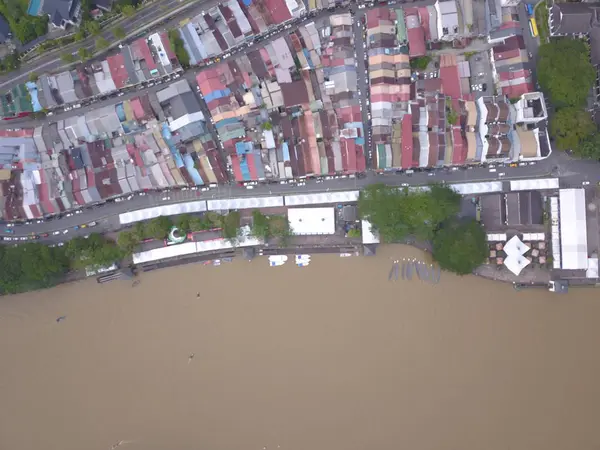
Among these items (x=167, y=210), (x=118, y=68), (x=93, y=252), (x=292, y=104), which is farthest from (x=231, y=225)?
(x=118, y=68)

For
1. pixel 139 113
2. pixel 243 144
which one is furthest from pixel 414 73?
pixel 139 113

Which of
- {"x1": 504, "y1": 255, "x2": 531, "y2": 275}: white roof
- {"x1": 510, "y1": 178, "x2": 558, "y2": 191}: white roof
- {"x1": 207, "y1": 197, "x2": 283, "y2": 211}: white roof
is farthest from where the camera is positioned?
{"x1": 207, "y1": 197, "x2": 283, "y2": 211}: white roof

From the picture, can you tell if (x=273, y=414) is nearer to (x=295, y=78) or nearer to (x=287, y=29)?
(x=295, y=78)

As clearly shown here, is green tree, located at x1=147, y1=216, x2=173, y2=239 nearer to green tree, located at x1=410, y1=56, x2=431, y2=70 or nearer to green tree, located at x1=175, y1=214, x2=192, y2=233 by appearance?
green tree, located at x1=175, y1=214, x2=192, y2=233

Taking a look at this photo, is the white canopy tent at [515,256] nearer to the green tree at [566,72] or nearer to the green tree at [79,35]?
the green tree at [566,72]

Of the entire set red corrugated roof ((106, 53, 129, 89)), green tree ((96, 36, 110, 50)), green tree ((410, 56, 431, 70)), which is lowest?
green tree ((410, 56, 431, 70))

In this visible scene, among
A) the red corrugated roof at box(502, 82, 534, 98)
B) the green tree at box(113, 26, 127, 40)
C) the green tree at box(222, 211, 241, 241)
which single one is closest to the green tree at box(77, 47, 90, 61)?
the green tree at box(113, 26, 127, 40)

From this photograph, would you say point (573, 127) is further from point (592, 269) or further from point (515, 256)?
point (592, 269)
